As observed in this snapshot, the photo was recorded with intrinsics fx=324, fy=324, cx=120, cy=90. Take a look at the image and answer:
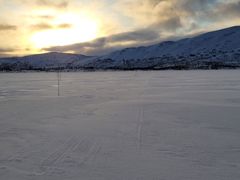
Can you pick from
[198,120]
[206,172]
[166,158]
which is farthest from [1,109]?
[206,172]

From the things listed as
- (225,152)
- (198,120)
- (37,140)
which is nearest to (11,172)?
(37,140)

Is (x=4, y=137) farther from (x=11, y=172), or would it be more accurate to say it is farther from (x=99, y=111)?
(x=99, y=111)

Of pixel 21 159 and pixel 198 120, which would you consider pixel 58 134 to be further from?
pixel 198 120

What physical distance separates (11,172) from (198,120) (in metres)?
6.33

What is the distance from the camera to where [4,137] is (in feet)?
26.2

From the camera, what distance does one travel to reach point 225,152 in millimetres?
6301

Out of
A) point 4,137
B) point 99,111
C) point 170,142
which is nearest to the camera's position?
point 170,142

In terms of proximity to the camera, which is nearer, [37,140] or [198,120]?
[37,140]

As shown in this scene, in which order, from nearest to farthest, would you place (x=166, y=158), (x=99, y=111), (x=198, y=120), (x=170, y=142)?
(x=166, y=158), (x=170, y=142), (x=198, y=120), (x=99, y=111)

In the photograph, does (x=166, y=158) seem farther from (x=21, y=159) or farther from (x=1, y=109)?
(x=1, y=109)

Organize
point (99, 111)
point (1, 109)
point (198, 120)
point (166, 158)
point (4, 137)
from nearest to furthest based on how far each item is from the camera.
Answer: point (166, 158)
point (4, 137)
point (198, 120)
point (99, 111)
point (1, 109)

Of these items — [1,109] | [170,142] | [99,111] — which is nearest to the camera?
[170,142]

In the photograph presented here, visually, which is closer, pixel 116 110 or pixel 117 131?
pixel 117 131

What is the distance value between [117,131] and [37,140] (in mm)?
2075
